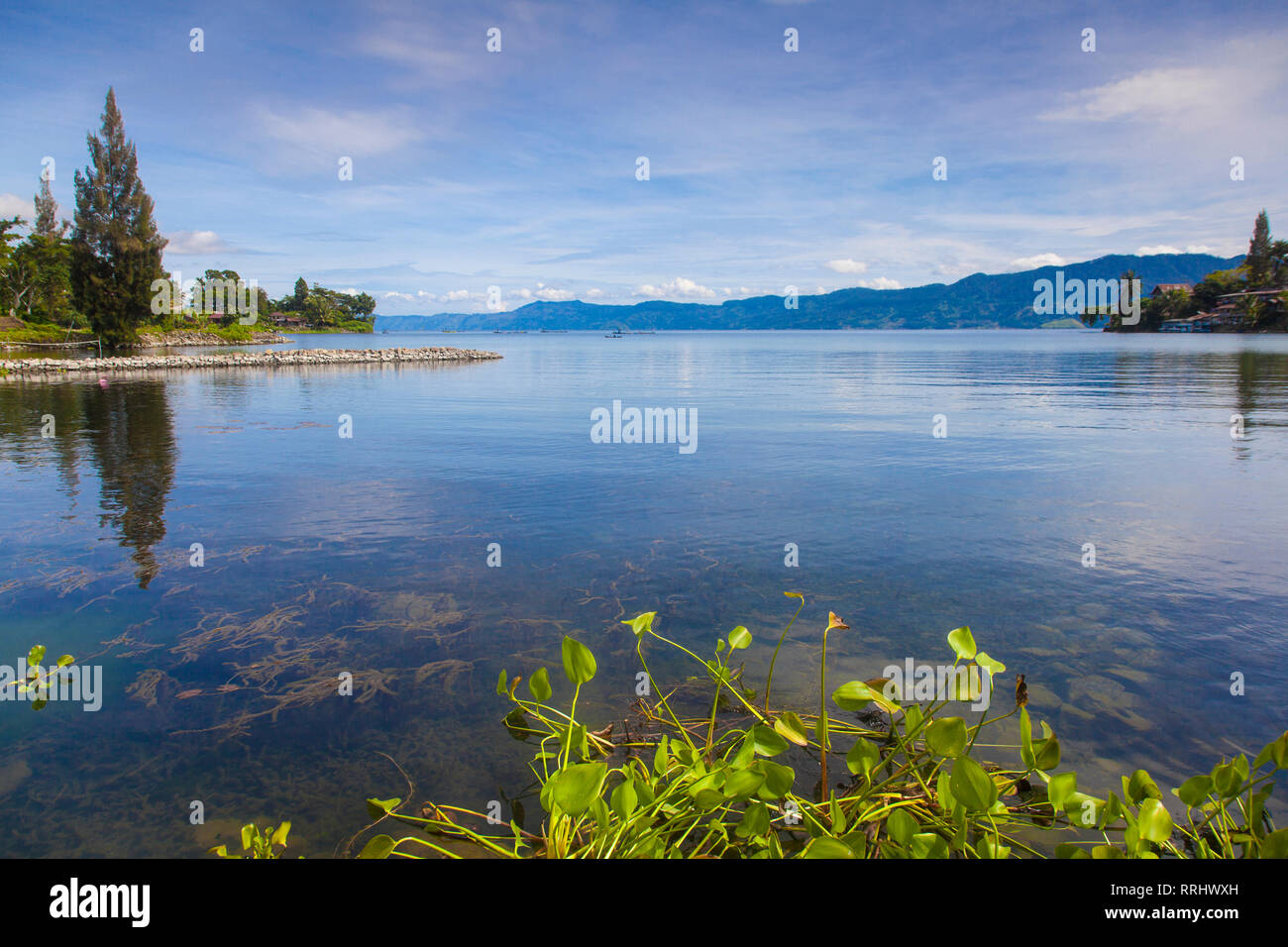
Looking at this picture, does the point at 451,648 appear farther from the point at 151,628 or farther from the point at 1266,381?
the point at 1266,381

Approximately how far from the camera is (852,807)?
4.23 meters

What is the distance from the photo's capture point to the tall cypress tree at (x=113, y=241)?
58.8 metres

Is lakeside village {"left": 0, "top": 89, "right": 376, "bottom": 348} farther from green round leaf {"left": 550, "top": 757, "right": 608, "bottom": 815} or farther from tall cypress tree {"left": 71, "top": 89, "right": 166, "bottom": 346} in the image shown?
green round leaf {"left": 550, "top": 757, "right": 608, "bottom": 815}

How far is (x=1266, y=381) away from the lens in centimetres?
3525

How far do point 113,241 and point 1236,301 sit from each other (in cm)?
16208

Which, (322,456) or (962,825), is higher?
(322,456)

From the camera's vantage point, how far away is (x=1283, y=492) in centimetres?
1313

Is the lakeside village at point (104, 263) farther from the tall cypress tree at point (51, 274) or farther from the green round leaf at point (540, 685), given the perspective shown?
the green round leaf at point (540, 685)

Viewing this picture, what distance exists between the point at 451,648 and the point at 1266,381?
44496mm
